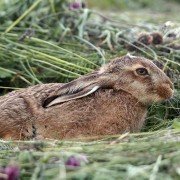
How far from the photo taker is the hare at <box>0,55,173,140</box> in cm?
575

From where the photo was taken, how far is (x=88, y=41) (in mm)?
8086

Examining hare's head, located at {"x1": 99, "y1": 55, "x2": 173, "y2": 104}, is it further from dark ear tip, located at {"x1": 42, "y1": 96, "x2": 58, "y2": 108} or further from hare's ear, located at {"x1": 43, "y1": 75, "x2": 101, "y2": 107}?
dark ear tip, located at {"x1": 42, "y1": 96, "x2": 58, "y2": 108}

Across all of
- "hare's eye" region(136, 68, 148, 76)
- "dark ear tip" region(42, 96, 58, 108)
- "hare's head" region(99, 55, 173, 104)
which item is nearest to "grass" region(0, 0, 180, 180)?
"hare's head" region(99, 55, 173, 104)

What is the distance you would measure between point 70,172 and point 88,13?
452cm

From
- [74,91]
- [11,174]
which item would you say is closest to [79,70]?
[74,91]

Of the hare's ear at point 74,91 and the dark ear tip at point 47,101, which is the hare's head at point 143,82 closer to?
the hare's ear at point 74,91

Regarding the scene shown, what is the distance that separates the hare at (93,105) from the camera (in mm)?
5750

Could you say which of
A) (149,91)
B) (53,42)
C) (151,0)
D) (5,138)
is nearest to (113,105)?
(149,91)

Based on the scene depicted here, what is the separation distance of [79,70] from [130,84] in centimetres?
113

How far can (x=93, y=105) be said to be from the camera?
5816 mm

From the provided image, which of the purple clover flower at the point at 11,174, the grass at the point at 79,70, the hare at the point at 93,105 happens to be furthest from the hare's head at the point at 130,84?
the purple clover flower at the point at 11,174

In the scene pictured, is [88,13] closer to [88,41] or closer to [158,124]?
[88,41]

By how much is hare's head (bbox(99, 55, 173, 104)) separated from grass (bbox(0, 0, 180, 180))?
0.26m

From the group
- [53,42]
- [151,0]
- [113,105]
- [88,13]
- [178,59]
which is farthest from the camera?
[151,0]
